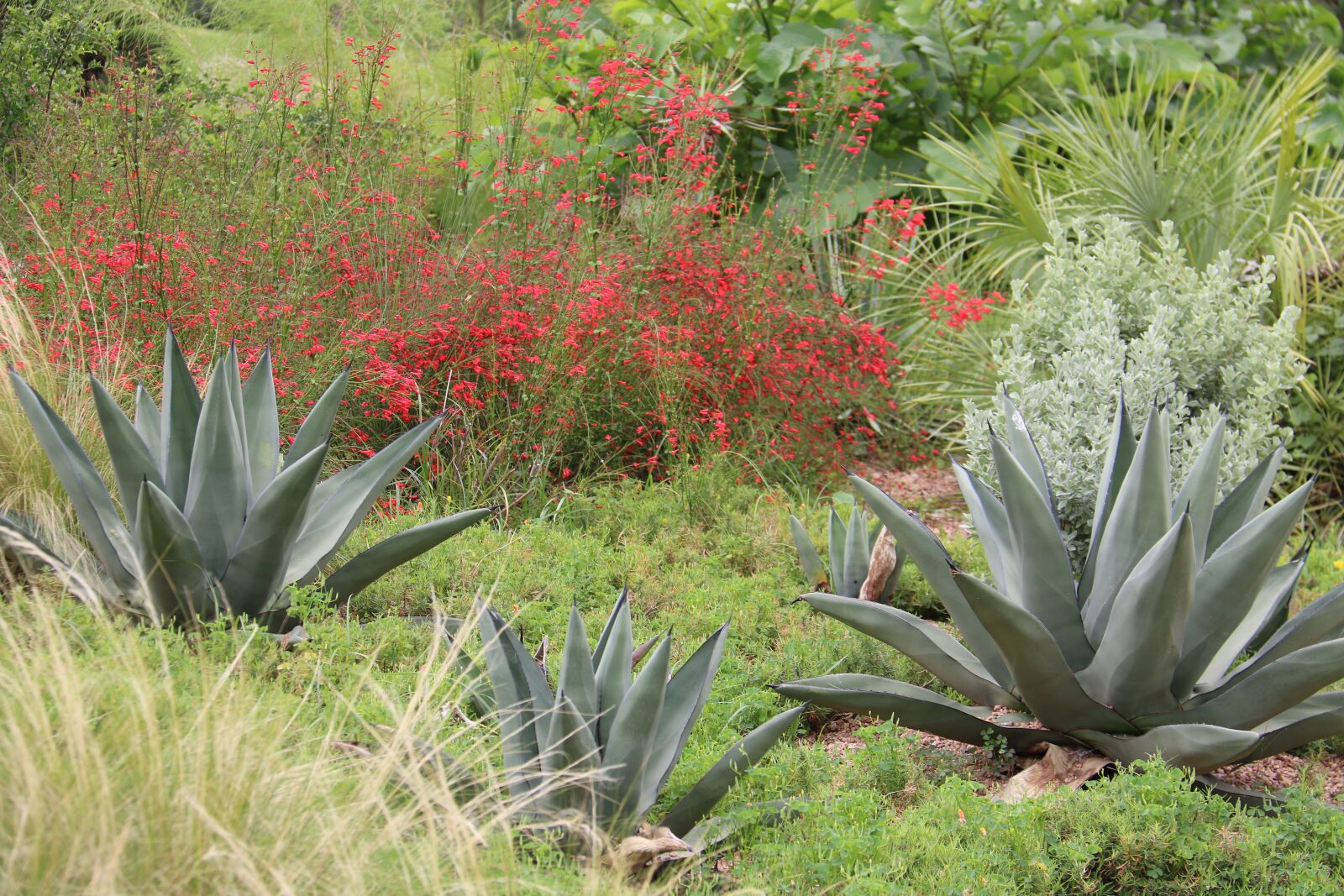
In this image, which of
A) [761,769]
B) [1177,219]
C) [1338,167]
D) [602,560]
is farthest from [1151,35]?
[761,769]

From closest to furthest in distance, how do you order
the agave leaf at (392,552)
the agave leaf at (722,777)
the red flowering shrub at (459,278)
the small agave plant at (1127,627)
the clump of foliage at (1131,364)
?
the agave leaf at (722,777)
the small agave plant at (1127,627)
the agave leaf at (392,552)
the clump of foliage at (1131,364)
the red flowering shrub at (459,278)

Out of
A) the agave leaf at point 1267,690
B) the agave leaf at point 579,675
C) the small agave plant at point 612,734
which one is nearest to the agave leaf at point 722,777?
the small agave plant at point 612,734

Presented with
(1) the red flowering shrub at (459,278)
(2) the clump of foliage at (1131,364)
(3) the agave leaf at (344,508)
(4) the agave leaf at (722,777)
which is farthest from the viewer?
(1) the red flowering shrub at (459,278)

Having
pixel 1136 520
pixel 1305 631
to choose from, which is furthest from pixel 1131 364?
pixel 1305 631

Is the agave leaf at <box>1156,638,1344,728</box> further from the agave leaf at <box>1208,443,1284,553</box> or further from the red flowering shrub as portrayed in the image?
the red flowering shrub

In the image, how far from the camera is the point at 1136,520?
3193 millimetres

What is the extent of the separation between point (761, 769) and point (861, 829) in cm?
29

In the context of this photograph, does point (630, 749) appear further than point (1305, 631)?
No

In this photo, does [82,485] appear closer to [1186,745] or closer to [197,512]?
[197,512]

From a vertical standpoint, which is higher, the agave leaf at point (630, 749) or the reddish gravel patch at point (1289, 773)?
the agave leaf at point (630, 749)

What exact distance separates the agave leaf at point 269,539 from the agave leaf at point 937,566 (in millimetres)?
1531

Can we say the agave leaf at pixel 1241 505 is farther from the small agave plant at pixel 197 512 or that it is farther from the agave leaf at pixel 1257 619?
the small agave plant at pixel 197 512

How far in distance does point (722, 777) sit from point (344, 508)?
5.29 ft

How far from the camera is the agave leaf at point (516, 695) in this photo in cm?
266
